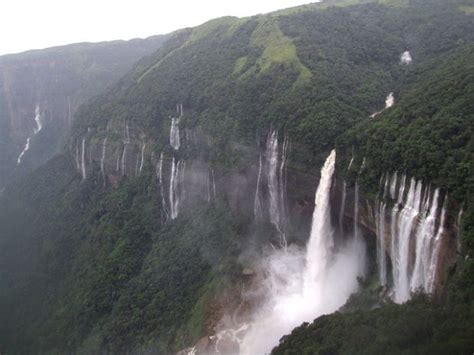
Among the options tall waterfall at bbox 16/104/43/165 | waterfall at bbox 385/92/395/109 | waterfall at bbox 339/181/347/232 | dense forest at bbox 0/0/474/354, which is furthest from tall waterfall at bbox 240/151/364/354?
tall waterfall at bbox 16/104/43/165

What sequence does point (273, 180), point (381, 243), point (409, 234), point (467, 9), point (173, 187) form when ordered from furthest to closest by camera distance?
point (467, 9) < point (173, 187) < point (273, 180) < point (381, 243) < point (409, 234)

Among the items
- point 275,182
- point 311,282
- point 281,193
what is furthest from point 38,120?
point 311,282

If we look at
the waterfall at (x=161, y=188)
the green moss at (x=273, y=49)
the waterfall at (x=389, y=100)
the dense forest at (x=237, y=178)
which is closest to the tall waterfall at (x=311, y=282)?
the dense forest at (x=237, y=178)

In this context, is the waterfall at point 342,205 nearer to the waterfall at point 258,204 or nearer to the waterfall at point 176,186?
the waterfall at point 258,204

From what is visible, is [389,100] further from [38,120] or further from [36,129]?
[38,120]

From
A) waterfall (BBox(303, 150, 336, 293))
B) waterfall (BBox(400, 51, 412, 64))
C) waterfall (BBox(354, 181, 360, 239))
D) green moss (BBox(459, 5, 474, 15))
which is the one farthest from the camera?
green moss (BBox(459, 5, 474, 15))

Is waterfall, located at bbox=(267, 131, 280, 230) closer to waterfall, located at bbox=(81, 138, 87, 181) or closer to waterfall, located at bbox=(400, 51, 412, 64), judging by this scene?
waterfall, located at bbox=(400, 51, 412, 64)
